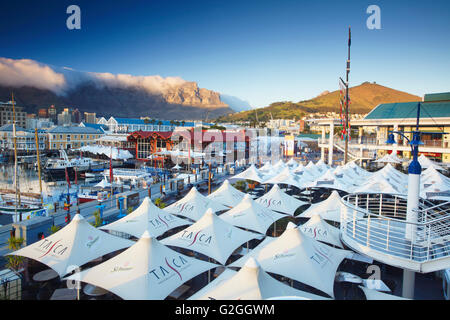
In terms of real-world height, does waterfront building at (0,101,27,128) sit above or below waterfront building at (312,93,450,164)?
above

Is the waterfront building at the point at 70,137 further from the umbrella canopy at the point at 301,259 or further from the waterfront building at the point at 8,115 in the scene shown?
the waterfront building at the point at 8,115

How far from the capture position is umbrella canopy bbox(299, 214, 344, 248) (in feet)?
35.2

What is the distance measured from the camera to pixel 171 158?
46344mm

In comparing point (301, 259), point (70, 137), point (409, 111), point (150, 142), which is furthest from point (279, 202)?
point (70, 137)

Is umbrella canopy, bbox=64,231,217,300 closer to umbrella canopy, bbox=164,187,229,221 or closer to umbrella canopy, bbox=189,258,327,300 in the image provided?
umbrella canopy, bbox=189,258,327,300

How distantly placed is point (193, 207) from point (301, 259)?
7583 millimetres

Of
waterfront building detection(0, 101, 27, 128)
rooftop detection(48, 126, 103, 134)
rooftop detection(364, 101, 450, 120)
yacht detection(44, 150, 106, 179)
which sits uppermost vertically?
waterfront building detection(0, 101, 27, 128)

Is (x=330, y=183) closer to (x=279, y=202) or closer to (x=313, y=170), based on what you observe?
(x=313, y=170)

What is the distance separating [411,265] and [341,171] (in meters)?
→ 16.9

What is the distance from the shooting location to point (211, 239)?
1028 cm

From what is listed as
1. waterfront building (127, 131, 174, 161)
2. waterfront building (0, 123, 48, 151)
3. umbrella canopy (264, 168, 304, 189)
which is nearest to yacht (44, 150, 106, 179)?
waterfront building (127, 131, 174, 161)

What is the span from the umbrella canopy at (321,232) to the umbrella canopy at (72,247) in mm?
6633

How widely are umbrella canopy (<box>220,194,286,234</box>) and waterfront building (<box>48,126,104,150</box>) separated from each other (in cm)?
6711
